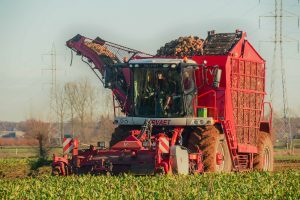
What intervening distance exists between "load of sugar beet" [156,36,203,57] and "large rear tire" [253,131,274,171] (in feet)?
12.5

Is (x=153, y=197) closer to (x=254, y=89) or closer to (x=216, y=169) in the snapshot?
(x=216, y=169)

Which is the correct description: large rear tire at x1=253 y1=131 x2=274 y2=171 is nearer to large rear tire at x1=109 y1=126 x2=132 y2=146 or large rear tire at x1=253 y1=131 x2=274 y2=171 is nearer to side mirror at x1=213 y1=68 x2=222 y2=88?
side mirror at x1=213 y1=68 x2=222 y2=88

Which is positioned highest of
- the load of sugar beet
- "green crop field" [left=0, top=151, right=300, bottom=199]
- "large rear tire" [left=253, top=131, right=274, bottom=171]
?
the load of sugar beet

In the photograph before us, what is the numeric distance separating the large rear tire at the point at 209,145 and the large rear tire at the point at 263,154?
2750 millimetres

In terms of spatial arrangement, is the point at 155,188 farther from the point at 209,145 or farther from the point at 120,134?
the point at 120,134

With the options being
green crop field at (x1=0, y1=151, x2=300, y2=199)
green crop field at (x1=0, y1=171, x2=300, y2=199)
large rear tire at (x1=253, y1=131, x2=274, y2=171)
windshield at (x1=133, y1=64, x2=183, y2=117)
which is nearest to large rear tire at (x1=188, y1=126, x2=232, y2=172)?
windshield at (x1=133, y1=64, x2=183, y2=117)

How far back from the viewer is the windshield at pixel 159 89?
20578mm

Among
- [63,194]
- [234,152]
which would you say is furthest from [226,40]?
[63,194]

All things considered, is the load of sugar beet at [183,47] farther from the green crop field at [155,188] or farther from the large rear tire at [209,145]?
the green crop field at [155,188]

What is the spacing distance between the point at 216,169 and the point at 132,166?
3.19 m

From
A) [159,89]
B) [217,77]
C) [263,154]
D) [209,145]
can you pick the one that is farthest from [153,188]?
[263,154]

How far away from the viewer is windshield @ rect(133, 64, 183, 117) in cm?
2058

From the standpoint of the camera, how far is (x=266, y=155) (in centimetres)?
2438

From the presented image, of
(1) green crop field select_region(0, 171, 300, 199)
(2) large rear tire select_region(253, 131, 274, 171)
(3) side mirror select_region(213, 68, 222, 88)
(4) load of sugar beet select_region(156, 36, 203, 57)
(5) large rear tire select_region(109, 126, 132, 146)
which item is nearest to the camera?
(1) green crop field select_region(0, 171, 300, 199)
